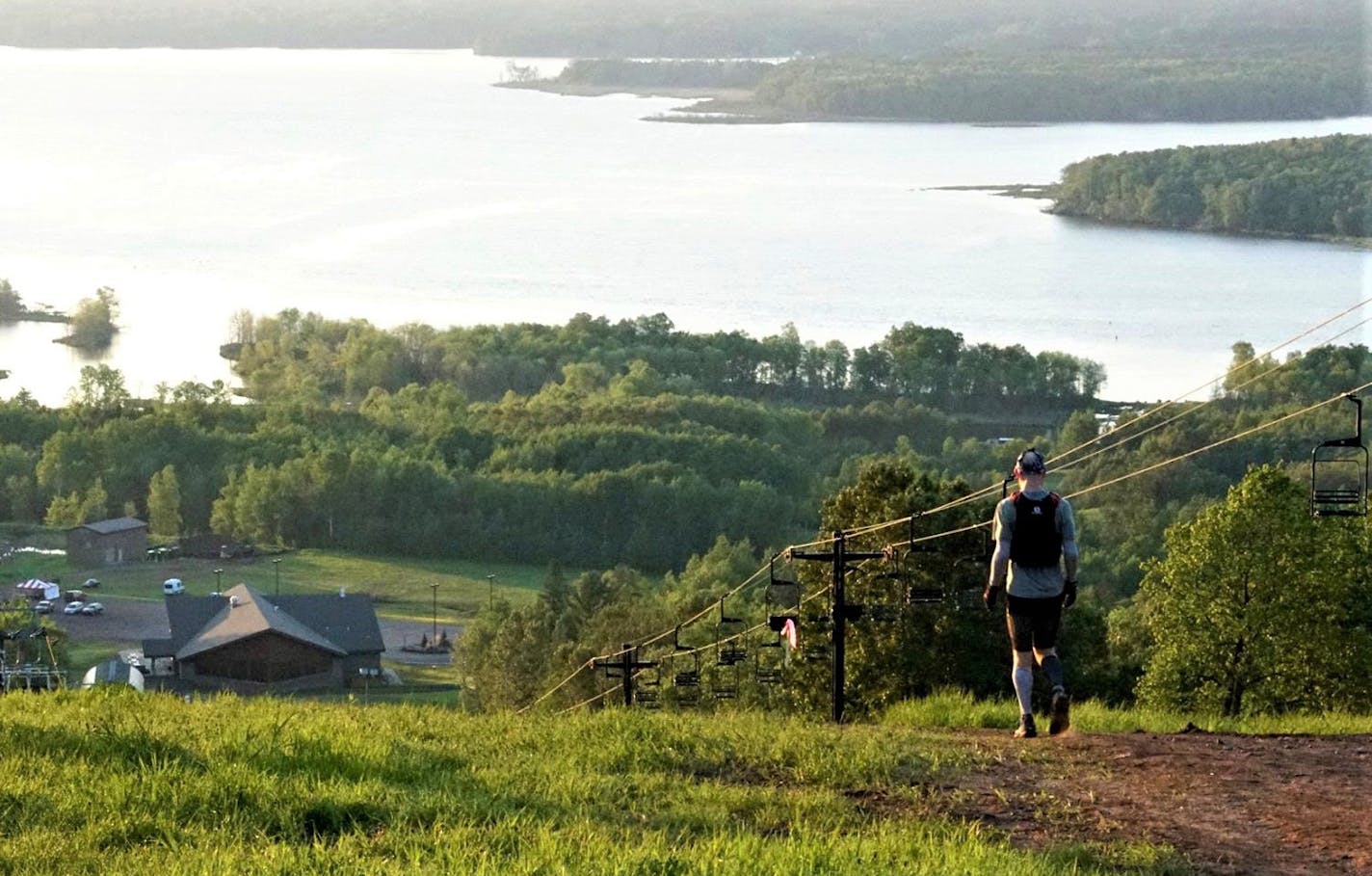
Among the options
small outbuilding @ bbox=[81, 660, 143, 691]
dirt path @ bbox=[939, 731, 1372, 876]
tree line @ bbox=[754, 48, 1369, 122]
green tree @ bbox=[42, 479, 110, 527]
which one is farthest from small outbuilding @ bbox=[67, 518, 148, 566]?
tree line @ bbox=[754, 48, 1369, 122]

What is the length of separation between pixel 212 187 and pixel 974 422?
169ft

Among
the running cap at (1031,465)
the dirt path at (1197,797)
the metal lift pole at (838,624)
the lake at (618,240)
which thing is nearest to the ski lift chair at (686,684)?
the metal lift pole at (838,624)

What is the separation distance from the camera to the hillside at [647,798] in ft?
14.8

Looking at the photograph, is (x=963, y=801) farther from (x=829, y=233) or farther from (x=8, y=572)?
(x=829, y=233)

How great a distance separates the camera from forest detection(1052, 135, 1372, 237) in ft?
243

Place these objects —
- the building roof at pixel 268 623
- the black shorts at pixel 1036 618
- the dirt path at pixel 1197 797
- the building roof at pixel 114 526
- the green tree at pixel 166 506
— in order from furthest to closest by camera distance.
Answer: the green tree at pixel 166 506 < the building roof at pixel 114 526 < the building roof at pixel 268 623 < the black shorts at pixel 1036 618 < the dirt path at pixel 1197 797

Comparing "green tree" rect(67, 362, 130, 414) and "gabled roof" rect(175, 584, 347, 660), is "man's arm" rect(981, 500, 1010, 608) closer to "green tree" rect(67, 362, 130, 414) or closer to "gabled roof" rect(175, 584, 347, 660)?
"gabled roof" rect(175, 584, 347, 660)

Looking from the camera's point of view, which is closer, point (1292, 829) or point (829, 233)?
point (1292, 829)

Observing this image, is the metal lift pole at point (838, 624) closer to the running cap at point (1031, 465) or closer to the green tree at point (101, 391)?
the running cap at point (1031, 465)

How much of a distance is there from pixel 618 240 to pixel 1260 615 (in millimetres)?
60599

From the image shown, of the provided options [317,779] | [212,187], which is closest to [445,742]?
[317,779]

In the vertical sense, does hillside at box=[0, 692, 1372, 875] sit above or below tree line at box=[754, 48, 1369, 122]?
below

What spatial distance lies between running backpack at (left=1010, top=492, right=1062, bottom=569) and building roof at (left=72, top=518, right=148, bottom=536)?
3575 cm

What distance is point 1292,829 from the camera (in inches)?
204
